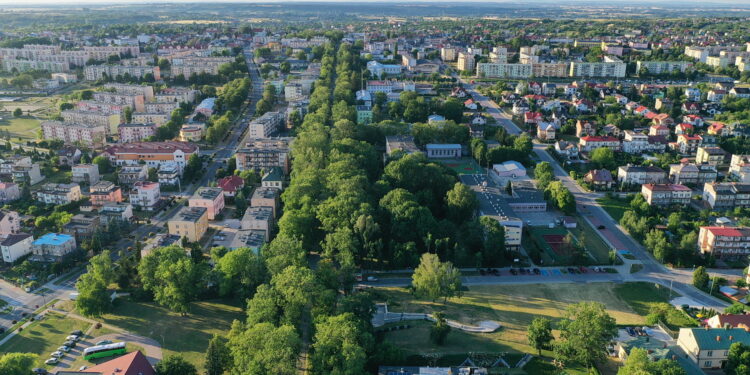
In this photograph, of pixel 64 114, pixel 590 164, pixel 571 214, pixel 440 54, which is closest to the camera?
pixel 571 214

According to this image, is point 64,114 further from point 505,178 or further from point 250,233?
point 505,178

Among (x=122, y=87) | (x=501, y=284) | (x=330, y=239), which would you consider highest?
(x=122, y=87)

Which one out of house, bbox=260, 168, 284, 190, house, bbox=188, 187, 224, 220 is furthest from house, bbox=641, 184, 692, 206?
house, bbox=188, 187, 224, 220

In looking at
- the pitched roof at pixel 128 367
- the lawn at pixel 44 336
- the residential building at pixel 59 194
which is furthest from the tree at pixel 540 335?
the residential building at pixel 59 194

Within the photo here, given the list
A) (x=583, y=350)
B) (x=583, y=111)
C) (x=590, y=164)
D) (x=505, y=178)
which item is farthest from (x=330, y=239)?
(x=583, y=111)

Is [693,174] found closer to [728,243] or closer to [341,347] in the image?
[728,243]

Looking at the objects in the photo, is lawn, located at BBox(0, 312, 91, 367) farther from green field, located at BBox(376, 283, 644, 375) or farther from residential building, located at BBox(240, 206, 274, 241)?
green field, located at BBox(376, 283, 644, 375)
